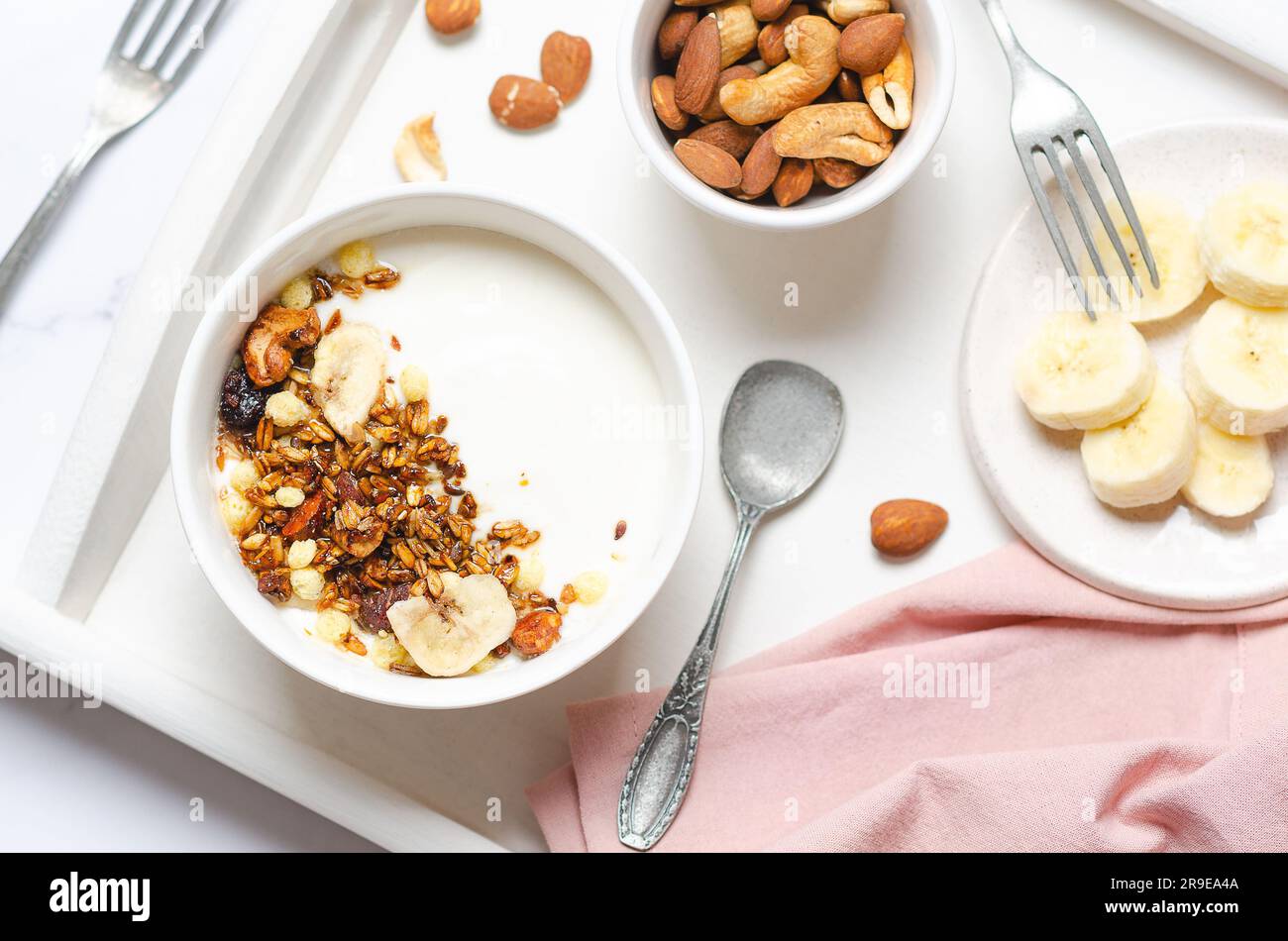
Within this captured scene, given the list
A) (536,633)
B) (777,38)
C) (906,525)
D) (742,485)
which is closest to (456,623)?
(536,633)

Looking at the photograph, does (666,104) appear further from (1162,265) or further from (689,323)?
(1162,265)

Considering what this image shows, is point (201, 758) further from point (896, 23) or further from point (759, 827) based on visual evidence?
point (896, 23)

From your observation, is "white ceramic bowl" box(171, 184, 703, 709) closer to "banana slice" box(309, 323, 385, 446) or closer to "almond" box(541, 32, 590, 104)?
"banana slice" box(309, 323, 385, 446)

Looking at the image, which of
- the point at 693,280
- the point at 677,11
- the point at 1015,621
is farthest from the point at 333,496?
the point at 1015,621

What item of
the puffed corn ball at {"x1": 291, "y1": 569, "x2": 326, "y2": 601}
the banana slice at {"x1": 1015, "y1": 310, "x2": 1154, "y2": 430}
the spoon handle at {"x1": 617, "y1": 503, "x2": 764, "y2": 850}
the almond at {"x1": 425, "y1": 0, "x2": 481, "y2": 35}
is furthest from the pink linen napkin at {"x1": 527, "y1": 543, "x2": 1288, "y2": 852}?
the almond at {"x1": 425, "y1": 0, "x2": 481, "y2": 35}

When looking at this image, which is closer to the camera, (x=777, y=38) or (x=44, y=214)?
(x=777, y=38)

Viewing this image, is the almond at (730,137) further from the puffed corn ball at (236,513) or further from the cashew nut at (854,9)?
the puffed corn ball at (236,513)
